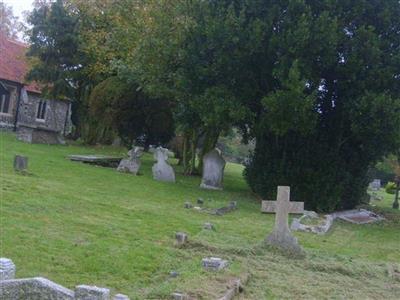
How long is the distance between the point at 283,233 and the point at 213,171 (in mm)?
→ 12940

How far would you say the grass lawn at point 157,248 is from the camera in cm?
777

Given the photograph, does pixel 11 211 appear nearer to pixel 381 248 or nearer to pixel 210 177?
pixel 381 248

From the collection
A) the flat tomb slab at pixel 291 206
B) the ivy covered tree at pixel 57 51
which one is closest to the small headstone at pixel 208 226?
the flat tomb slab at pixel 291 206

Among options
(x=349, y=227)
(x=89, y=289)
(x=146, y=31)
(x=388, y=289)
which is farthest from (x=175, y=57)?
(x=89, y=289)

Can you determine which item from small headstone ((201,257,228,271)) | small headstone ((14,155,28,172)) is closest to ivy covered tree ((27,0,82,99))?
small headstone ((14,155,28,172))

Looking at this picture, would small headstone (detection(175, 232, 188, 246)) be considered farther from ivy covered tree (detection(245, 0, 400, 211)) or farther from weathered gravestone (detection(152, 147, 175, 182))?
weathered gravestone (detection(152, 147, 175, 182))

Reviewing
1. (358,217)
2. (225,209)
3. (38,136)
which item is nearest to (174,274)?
(225,209)

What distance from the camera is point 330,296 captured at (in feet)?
25.8

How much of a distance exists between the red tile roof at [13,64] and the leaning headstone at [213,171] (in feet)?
77.6

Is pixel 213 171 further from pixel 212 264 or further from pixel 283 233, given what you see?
pixel 212 264

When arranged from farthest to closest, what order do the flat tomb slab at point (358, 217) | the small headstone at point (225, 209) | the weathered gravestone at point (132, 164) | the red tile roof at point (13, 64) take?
the red tile roof at point (13, 64), the weathered gravestone at point (132, 164), the flat tomb slab at point (358, 217), the small headstone at point (225, 209)

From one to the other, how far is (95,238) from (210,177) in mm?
13649

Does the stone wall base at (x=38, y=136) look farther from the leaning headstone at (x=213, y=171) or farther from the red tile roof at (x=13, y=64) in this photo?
the leaning headstone at (x=213, y=171)

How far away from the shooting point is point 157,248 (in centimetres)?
965
